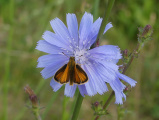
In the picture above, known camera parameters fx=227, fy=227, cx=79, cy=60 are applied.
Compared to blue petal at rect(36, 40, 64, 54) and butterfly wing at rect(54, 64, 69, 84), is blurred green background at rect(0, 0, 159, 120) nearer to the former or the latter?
blue petal at rect(36, 40, 64, 54)

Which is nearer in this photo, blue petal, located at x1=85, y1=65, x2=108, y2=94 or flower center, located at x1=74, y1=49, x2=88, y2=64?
blue petal, located at x1=85, y1=65, x2=108, y2=94

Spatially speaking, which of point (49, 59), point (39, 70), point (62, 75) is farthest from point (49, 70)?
point (39, 70)

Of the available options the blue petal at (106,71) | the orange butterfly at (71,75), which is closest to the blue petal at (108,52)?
the blue petal at (106,71)

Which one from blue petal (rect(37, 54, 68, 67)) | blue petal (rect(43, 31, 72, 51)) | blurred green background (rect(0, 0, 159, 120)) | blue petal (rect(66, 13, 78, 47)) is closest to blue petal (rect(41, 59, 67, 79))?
blue petal (rect(37, 54, 68, 67))

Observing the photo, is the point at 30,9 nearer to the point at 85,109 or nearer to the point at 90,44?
the point at 85,109

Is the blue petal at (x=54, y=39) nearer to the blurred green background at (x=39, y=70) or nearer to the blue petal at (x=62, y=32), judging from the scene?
the blue petal at (x=62, y=32)

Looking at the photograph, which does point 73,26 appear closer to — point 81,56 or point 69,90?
point 81,56
